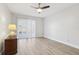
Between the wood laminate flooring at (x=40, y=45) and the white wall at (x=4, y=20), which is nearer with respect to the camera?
the white wall at (x=4, y=20)

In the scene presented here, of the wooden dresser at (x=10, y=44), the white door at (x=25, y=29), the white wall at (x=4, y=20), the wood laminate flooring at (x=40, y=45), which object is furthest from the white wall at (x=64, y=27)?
the white wall at (x=4, y=20)

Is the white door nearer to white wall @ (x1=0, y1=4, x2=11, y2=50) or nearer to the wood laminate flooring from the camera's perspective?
the wood laminate flooring

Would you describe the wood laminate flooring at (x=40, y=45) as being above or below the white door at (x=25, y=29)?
below

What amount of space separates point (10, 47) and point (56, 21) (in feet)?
5.63

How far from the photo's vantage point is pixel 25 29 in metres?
2.87

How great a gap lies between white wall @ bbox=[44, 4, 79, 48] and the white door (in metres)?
0.46

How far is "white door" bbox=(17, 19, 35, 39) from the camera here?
9.07 feet

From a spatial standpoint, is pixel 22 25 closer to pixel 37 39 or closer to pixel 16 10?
pixel 16 10

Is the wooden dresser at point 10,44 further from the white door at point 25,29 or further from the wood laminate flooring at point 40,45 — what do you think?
the white door at point 25,29

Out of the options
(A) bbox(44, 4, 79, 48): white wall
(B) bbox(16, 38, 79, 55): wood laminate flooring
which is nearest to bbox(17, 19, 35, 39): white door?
(B) bbox(16, 38, 79, 55): wood laminate flooring

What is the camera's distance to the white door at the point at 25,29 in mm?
2766

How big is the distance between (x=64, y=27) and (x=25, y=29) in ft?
4.11

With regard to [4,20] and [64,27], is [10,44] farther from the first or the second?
[64,27]

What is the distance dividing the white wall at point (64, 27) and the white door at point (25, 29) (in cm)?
46
